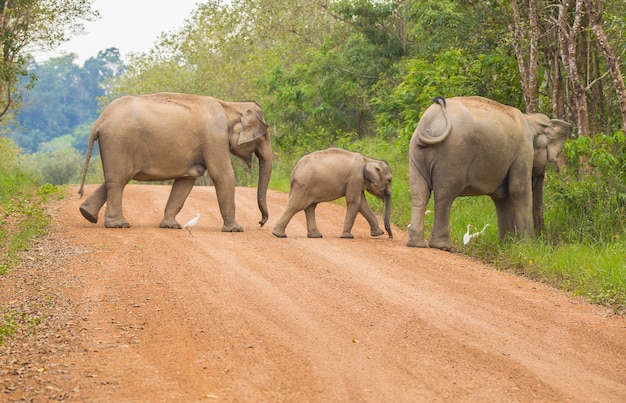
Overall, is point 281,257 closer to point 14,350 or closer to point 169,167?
point 169,167

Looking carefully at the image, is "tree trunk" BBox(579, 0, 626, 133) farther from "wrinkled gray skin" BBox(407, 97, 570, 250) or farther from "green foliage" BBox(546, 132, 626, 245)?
"wrinkled gray skin" BBox(407, 97, 570, 250)

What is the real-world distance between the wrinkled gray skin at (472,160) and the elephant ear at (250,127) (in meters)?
2.59

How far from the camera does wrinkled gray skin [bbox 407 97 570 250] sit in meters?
11.5

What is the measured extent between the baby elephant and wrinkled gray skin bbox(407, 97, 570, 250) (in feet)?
3.57

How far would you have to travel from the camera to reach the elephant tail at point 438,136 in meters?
11.4

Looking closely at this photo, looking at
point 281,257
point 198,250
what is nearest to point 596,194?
point 281,257

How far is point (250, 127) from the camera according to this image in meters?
13.4

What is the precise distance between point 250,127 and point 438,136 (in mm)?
3124

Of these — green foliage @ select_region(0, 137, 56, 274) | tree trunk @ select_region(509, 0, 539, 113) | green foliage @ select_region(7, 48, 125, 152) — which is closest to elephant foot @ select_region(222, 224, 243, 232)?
green foliage @ select_region(0, 137, 56, 274)

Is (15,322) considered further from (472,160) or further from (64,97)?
(64,97)

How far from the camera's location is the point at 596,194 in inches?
465

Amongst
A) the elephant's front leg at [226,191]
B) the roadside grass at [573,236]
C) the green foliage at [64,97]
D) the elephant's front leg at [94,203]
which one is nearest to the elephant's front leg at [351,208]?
the roadside grass at [573,236]

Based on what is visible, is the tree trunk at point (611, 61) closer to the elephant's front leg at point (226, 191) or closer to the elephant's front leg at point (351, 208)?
the elephant's front leg at point (351, 208)

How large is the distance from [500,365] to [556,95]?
9058mm
